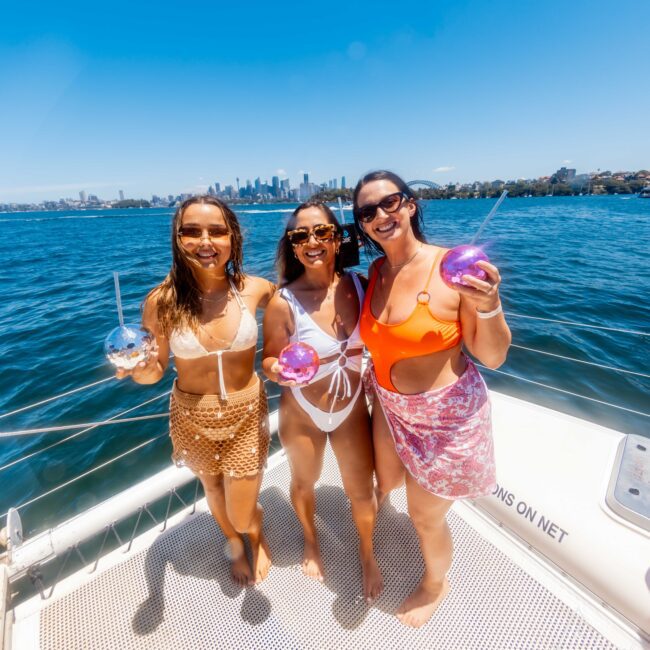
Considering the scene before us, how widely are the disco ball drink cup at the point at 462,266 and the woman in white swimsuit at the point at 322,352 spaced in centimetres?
67

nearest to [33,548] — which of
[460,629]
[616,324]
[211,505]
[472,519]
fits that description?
[211,505]

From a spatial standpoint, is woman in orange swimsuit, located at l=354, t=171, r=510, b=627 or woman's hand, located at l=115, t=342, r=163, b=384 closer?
woman in orange swimsuit, located at l=354, t=171, r=510, b=627

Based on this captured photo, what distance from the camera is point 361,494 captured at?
222 centimetres

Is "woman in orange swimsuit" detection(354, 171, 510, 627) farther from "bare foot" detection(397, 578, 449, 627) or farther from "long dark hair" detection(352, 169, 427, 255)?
"bare foot" detection(397, 578, 449, 627)

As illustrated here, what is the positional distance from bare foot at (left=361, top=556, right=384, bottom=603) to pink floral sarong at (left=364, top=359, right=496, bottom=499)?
3.16ft

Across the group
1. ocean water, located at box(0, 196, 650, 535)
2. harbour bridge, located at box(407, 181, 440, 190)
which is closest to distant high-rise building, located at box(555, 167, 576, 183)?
ocean water, located at box(0, 196, 650, 535)

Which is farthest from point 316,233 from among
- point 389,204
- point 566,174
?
point 566,174

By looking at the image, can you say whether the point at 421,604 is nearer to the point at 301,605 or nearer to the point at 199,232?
the point at 301,605

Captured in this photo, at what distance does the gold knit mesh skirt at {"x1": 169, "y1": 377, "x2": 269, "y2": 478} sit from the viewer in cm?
206

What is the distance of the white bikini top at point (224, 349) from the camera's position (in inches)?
77.4

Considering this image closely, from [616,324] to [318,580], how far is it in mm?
10192

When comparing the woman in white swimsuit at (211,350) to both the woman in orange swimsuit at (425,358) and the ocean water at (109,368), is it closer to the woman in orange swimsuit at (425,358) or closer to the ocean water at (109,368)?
the ocean water at (109,368)

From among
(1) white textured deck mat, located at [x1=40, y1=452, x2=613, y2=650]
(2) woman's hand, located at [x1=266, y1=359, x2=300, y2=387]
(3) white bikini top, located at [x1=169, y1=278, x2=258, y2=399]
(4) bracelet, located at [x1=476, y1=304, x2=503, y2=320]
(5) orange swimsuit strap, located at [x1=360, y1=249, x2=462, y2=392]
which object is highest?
(4) bracelet, located at [x1=476, y1=304, x2=503, y2=320]

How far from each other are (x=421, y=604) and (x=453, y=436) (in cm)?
130
